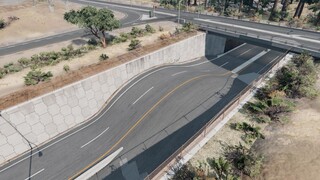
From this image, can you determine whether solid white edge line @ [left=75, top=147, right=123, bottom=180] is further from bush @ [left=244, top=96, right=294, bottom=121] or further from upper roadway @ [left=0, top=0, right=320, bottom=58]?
upper roadway @ [left=0, top=0, right=320, bottom=58]

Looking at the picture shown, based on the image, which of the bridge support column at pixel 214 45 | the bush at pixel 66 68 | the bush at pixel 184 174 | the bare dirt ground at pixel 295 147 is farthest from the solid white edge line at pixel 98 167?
the bridge support column at pixel 214 45

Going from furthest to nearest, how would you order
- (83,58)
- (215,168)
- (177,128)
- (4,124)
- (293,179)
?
(83,58) < (177,128) < (4,124) < (215,168) < (293,179)

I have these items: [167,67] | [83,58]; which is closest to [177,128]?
[167,67]

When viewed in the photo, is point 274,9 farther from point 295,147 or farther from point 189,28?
point 295,147

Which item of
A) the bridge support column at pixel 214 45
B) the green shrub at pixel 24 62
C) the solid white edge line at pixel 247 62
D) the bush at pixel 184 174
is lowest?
the solid white edge line at pixel 247 62

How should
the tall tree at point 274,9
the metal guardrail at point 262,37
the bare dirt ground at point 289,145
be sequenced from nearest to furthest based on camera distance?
the bare dirt ground at point 289,145, the metal guardrail at point 262,37, the tall tree at point 274,9

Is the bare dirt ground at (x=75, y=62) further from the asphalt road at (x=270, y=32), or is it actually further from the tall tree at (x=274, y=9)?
the tall tree at (x=274, y=9)

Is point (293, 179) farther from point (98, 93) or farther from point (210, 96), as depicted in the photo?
point (98, 93)
